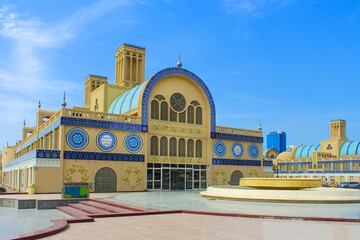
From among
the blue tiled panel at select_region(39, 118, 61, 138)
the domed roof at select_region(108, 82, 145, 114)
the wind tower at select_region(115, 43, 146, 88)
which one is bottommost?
the blue tiled panel at select_region(39, 118, 61, 138)

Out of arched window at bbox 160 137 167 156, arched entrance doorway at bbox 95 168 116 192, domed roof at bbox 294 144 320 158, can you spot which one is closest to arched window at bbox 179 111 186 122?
arched window at bbox 160 137 167 156

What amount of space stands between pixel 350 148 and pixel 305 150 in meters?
12.2

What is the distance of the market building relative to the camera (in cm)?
2845

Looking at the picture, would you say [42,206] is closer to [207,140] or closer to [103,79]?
[207,140]

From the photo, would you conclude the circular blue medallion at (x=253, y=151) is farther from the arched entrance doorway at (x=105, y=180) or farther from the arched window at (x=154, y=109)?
the arched entrance doorway at (x=105, y=180)

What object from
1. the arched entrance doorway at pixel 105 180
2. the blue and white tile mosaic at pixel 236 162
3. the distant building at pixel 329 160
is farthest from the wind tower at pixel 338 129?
the arched entrance doorway at pixel 105 180

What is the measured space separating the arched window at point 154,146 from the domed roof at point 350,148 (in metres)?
46.9

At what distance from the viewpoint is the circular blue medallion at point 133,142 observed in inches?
1227

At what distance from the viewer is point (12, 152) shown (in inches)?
2443

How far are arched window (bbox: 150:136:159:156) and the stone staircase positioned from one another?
1253cm

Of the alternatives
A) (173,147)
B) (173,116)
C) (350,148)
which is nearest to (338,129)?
(350,148)

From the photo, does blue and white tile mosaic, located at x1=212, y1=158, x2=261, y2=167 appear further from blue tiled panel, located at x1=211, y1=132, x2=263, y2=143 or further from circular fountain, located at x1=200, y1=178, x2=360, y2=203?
circular fountain, located at x1=200, y1=178, x2=360, y2=203

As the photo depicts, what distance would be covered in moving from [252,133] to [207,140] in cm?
654

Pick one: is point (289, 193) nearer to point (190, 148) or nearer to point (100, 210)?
point (100, 210)
